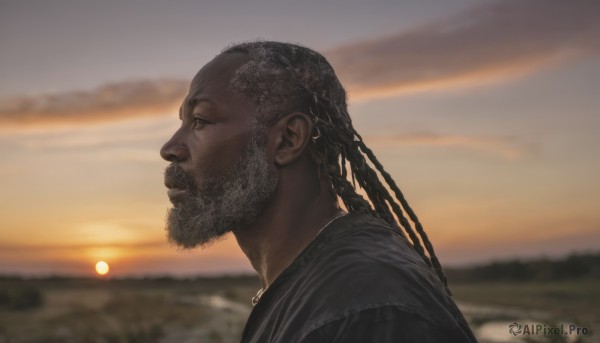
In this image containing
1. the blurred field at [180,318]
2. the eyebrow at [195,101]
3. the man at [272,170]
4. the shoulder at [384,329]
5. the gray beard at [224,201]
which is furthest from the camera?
the blurred field at [180,318]

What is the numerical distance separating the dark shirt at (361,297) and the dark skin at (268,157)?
0.32 m

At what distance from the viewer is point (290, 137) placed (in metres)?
3.28

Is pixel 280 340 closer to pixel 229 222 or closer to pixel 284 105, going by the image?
pixel 229 222

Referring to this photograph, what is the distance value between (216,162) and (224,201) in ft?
0.58

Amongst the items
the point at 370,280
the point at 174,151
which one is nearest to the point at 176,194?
the point at 174,151

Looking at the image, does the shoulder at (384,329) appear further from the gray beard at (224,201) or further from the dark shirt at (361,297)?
the gray beard at (224,201)

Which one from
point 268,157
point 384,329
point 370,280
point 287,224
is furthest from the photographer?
point 268,157

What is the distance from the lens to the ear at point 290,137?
3227 mm

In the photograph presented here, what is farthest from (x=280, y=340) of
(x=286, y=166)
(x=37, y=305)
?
(x=37, y=305)

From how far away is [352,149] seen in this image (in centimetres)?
338

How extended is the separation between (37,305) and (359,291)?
99.4 ft

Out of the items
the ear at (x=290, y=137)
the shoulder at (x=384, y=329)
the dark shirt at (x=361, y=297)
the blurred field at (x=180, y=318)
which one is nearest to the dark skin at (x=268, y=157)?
the ear at (x=290, y=137)

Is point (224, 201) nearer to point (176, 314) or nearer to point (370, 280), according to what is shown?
point (370, 280)

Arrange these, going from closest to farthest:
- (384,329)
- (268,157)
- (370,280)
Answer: (384,329), (370,280), (268,157)
